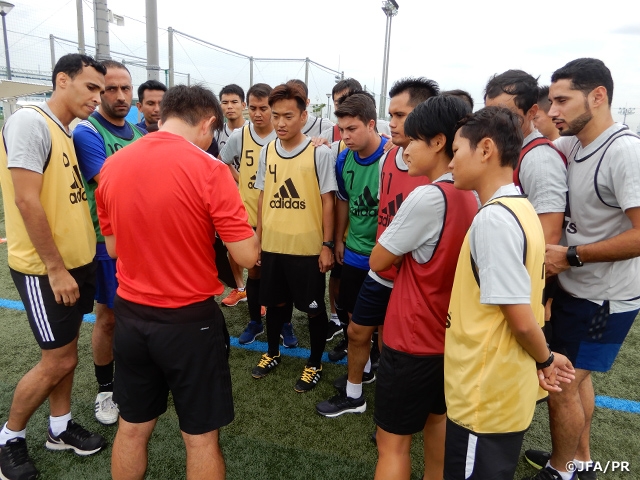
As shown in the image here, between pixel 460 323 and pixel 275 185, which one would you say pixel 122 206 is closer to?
pixel 460 323

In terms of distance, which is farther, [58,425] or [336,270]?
[336,270]

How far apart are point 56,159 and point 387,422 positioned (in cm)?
211

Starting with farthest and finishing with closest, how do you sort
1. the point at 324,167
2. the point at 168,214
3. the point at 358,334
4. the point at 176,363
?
the point at 324,167 < the point at 358,334 < the point at 176,363 < the point at 168,214

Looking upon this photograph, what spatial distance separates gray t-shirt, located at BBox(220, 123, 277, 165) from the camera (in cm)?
387

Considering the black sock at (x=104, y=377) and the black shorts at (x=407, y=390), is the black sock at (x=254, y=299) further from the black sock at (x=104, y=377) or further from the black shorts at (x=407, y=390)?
the black shorts at (x=407, y=390)

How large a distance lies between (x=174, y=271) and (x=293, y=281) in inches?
59.1

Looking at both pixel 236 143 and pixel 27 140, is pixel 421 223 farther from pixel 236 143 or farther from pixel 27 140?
pixel 236 143

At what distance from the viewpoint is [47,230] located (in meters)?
2.16

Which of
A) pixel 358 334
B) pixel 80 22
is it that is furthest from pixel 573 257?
pixel 80 22

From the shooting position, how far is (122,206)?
1.68 m

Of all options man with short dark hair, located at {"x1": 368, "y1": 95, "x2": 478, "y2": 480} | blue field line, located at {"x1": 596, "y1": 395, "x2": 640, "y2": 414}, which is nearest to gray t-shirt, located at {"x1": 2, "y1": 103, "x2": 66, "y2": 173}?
man with short dark hair, located at {"x1": 368, "y1": 95, "x2": 478, "y2": 480}

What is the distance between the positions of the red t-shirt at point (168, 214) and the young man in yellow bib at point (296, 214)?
4.35 feet

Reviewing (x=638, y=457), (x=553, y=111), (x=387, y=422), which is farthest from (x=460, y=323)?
(x=638, y=457)

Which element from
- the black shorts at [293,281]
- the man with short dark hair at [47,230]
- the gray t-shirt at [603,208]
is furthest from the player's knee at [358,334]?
the man with short dark hair at [47,230]
